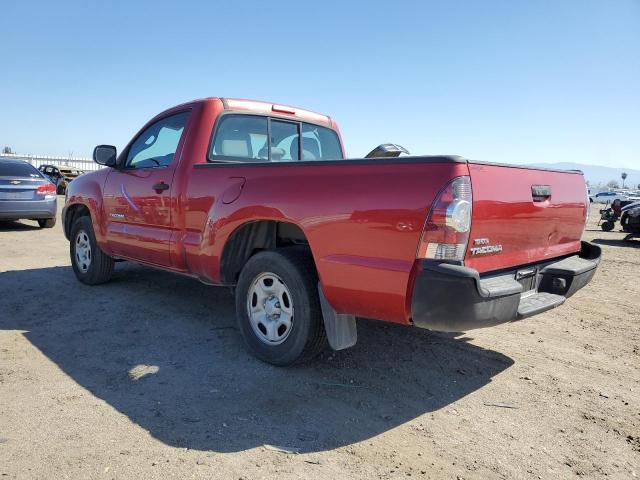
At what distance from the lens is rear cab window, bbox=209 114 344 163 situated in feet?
14.2

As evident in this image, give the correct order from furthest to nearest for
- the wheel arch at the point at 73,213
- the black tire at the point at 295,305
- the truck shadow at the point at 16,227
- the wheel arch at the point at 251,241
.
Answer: the truck shadow at the point at 16,227 → the wheel arch at the point at 73,213 → the wheel arch at the point at 251,241 → the black tire at the point at 295,305

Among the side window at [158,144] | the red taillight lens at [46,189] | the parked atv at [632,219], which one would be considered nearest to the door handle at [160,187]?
the side window at [158,144]

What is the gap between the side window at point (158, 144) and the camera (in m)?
4.49

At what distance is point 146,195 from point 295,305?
7.11 ft

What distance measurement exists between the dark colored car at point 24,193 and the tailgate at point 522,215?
10560 mm

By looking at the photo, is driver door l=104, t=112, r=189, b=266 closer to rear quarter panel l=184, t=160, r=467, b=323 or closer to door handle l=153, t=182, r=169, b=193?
door handle l=153, t=182, r=169, b=193

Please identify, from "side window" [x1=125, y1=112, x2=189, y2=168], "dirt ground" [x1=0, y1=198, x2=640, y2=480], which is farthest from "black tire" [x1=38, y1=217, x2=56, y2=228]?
"side window" [x1=125, y1=112, x2=189, y2=168]

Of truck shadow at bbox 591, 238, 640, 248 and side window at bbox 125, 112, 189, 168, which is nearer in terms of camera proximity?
side window at bbox 125, 112, 189, 168

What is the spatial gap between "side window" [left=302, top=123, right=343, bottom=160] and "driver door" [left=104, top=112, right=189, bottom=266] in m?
1.20

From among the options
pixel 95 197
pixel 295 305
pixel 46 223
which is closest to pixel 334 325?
Answer: pixel 295 305

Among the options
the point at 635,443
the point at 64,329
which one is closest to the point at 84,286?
the point at 64,329

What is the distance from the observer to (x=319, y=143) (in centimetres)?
510

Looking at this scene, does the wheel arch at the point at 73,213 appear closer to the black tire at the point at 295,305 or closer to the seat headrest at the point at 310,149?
the seat headrest at the point at 310,149

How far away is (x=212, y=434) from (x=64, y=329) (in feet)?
7.69
